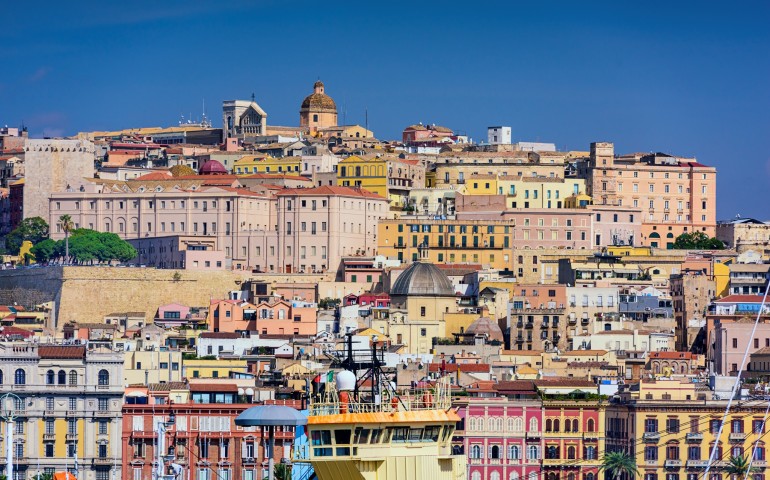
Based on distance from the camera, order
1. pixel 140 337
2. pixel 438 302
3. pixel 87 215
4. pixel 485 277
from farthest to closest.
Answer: pixel 87 215 → pixel 485 277 → pixel 438 302 → pixel 140 337

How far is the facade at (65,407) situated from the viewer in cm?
7219

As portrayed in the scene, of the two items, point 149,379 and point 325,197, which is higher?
point 325,197

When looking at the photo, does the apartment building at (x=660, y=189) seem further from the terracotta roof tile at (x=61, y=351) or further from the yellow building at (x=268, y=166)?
the terracotta roof tile at (x=61, y=351)

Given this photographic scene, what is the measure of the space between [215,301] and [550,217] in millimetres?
23418

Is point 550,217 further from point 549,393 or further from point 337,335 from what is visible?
point 549,393

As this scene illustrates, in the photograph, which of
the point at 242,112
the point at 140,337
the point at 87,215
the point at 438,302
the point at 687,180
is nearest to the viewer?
the point at 140,337

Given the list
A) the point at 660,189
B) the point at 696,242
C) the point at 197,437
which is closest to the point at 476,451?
the point at 197,437

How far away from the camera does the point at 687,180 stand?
12850 cm

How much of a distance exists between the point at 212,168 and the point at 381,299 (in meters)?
33.9

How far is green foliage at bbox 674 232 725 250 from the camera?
119125mm

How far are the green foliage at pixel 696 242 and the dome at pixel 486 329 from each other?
2713 cm

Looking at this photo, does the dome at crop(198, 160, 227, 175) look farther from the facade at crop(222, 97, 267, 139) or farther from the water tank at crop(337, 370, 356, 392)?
the water tank at crop(337, 370, 356, 392)

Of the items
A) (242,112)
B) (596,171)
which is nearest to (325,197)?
(596,171)

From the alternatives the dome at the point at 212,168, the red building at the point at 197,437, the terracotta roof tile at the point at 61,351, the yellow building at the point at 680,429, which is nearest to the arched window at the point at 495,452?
the yellow building at the point at 680,429
